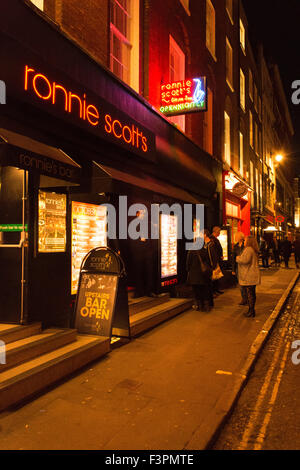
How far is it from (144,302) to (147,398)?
4.21 meters

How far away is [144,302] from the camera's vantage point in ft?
28.7

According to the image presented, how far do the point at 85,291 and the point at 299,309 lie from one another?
22.8 feet

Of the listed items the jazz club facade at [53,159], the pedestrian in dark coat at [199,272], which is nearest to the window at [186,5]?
the jazz club facade at [53,159]

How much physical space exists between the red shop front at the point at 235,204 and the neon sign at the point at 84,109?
804 cm

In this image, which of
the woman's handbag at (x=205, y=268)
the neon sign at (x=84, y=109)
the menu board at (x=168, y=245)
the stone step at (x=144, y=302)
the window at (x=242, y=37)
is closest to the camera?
the neon sign at (x=84, y=109)

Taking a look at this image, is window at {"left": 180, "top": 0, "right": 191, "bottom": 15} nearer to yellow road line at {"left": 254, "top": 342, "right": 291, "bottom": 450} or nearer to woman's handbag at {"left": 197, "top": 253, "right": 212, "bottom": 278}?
woman's handbag at {"left": 197, "top": 253, "right": 212, "bottom": 278}

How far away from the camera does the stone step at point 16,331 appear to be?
206 inches

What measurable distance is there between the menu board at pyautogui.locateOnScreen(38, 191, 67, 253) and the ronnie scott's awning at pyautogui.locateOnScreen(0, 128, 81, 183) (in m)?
0.50

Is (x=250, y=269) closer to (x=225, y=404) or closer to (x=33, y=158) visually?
(x=225, y=404)

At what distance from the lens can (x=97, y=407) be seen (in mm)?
4301

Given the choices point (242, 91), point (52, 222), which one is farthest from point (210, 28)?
point (52, 222)

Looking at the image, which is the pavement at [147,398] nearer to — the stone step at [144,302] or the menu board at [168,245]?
the stone step at [144,302]

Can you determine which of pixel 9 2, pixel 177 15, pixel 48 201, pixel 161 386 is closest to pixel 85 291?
pixel 48 201

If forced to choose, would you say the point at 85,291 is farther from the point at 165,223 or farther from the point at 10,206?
the point at 165,223
